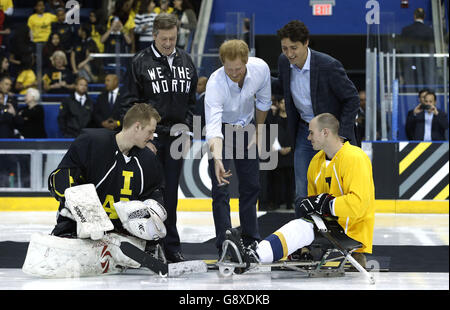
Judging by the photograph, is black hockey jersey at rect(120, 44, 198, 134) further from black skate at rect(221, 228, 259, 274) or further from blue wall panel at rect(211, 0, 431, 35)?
blue wall panel at rect(211, 0, 431, 35)

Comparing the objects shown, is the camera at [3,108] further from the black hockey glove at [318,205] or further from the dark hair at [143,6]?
the black hockey glove at [318,205]

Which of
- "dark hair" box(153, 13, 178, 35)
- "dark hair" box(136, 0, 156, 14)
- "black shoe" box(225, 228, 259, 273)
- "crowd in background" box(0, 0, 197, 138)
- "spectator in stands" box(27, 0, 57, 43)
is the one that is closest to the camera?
"black shoe" box(225, 228, 259, 273)

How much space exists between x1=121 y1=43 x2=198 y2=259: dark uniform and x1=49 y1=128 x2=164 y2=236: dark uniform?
43 cm

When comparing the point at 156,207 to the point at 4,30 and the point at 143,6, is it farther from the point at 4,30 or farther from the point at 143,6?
the point at 4,30

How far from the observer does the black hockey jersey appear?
5152mm

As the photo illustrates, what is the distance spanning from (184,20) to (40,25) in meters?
2.11

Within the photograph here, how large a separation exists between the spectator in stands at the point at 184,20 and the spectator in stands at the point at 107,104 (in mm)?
1178

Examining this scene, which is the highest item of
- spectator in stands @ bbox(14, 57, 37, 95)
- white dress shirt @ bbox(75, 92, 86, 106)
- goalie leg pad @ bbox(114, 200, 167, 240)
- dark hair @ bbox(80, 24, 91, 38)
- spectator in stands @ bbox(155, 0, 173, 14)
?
spectator in stands @ bbox(155, 0, 173, 14)

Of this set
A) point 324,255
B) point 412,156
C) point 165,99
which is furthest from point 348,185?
point 412,156

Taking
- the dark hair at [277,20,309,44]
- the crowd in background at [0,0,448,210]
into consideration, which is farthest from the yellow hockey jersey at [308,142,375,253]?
the crowd in background at [0,0,448,210]

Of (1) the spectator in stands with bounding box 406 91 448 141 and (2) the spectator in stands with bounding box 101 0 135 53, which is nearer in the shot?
(1) the spectator in stands with bounding box 406 91 448 141

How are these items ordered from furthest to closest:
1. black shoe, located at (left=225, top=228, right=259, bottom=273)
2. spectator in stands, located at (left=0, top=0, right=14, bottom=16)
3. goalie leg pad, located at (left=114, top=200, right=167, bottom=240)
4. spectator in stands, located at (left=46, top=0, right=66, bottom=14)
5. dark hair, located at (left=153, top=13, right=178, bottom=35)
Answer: spectator in stands, located at (left=0, top=0, right=14, bottom=16), spectator in stands, located at (left=46, top=0, right=66, bottom=14), dark hair, located at (left=153, top=13, right=178, bottom=35), goalie leg pad, located at (left=114, top=200, right=167, bottom=240), black shoe, located at (left=225, top=228, right=259, bottom=273)

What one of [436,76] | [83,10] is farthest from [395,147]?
[83,10]

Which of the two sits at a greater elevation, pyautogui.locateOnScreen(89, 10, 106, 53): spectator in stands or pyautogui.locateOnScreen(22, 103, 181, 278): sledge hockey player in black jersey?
pyautogui.locateOnScreen(89, 10, 106, 53): spectator in stands
